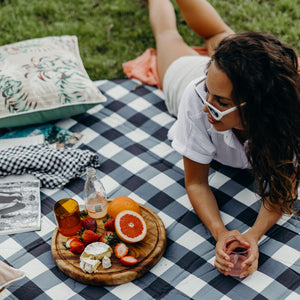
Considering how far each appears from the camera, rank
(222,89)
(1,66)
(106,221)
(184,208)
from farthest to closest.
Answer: (1,66)
(184,208)
(106,221)
(222,89)

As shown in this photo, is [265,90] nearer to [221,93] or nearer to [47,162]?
[221,93]

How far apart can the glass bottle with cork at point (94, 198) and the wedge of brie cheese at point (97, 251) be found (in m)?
0.27

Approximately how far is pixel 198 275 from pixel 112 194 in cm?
81

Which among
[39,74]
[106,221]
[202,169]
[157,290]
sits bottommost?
[157,290]

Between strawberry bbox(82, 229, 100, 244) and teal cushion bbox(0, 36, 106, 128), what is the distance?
3.90 feet

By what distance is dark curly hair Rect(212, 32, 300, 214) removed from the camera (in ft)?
6.59

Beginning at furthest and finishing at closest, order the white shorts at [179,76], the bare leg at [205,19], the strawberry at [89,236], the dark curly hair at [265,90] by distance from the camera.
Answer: the bare leg at [205,19], the white shorts at [179,76], the strawberry at [89,236], the dark curly hair at [265,90]

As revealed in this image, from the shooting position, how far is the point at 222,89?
6.81 ft

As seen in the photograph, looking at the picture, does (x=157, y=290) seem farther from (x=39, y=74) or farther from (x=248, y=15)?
(x=248, y=15)

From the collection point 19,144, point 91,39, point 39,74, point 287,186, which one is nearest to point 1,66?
point 39,74

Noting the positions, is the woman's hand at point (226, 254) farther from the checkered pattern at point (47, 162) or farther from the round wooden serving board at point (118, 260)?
the checkered pattern at point (47, 162)

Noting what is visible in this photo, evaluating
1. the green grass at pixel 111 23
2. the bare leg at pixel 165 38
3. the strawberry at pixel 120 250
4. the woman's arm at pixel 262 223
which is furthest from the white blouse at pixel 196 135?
the green grass at pixel 111 23

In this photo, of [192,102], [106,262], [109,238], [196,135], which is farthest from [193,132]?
[106,262]

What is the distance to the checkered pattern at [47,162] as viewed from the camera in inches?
116
